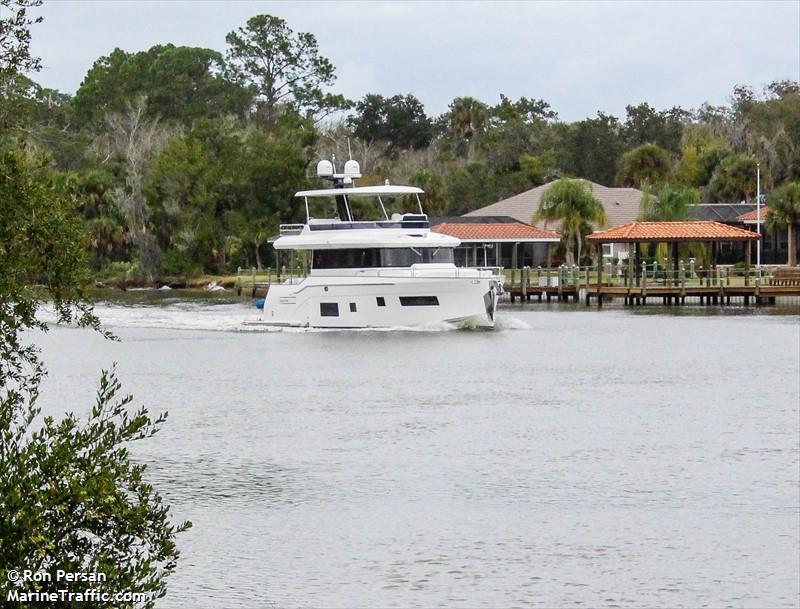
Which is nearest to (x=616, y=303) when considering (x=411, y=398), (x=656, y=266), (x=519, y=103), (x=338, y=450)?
(x=656, y=266)

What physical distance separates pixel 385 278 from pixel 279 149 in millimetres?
41239

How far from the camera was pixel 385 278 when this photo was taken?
4900 cm

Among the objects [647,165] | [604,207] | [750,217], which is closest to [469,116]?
[647,165]

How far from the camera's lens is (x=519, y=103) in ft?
434

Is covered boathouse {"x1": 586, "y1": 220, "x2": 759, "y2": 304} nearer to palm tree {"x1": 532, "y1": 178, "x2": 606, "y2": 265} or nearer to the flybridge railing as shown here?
palm tree {"x1": 532, "y1": 178, "x2": 606, "y2": 265}

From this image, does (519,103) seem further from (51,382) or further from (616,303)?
(51,382)

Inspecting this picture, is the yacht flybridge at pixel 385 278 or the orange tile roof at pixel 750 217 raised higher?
the orange tile roof at pixel 750 217

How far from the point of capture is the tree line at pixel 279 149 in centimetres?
9038

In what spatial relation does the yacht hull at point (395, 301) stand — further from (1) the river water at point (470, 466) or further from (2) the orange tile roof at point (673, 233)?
(2) the orange tile roof at point (673, 233)

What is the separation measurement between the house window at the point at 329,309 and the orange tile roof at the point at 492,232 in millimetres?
26689

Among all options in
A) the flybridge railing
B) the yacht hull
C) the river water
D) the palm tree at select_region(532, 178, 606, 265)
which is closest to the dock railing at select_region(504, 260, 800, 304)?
the palm tree at select_region(532, 178, 606, 265)

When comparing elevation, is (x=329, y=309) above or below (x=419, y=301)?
below

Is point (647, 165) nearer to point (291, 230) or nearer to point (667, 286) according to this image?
point (667, 286)

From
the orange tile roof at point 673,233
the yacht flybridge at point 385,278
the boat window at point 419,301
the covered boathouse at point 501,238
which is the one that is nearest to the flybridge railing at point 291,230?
the yacht flybridge at point 385,278
